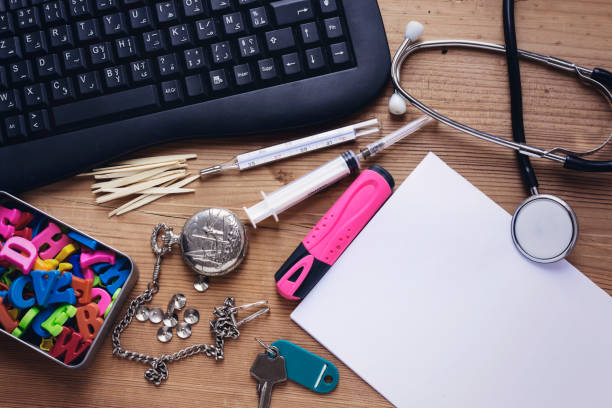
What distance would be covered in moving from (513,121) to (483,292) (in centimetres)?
21

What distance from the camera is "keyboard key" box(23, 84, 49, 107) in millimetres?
578

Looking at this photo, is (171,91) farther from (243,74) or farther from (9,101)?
(9,101)

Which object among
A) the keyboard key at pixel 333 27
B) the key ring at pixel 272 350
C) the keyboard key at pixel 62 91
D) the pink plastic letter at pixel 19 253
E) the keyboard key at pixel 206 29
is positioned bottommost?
the pink plastic letter at pixel 19 253

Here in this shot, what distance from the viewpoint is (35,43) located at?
0.58 metres

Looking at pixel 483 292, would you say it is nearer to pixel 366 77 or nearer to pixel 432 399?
pixel 432 399

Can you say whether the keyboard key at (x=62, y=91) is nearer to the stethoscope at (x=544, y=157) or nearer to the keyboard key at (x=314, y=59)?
the keyboard key at (x=314, y=59)

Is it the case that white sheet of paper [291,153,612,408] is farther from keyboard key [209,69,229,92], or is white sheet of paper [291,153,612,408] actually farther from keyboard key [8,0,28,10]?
keyboard key [8,0,28,10]

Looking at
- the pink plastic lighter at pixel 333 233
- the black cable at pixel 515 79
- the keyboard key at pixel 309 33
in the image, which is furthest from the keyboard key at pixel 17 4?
the black cable at pixel 515 79

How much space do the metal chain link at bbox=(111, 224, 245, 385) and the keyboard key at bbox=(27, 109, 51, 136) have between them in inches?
6.8

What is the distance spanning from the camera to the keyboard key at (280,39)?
0.57m

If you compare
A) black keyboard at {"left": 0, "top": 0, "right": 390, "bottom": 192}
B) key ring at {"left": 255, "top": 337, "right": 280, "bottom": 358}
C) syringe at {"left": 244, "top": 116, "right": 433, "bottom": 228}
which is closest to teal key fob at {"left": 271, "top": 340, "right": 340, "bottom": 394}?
key ring at {"left": 255, "top": 337, "right": 280, "bottom": 358}

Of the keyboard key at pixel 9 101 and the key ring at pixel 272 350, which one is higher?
the keyboard key at pixel 9 101

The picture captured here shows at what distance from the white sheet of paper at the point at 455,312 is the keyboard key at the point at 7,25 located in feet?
1.56

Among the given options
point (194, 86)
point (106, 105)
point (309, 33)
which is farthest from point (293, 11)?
point (106, 105)
